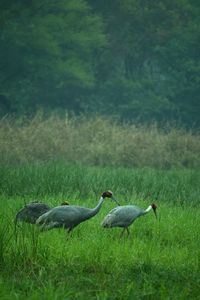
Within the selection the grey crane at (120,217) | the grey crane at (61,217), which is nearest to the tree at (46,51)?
the grey crane at (120,217)

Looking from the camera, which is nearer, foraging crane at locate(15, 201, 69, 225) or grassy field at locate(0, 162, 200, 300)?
grassy field at locate(0, 162, 200, 300)

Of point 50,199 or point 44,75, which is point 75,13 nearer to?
point 44,75

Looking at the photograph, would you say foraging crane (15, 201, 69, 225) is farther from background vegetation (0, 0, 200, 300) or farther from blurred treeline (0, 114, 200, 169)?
blurred treeline (0, 114, 200, 169)

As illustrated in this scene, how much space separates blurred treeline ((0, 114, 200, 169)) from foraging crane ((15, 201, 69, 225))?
10753mm

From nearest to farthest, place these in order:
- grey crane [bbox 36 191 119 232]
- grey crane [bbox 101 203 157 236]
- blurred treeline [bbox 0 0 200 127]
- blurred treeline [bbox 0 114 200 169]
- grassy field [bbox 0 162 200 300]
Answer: grassy field [bbox 0 162 200 300] → grey crane [bbox 36 191 119 232] → grey crane [bbox 101 203 157 236] → blurred treeline [bbox 0 114 200 169] → blurred treeline [bbox 0 0 200 127]

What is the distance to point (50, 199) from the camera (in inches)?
505

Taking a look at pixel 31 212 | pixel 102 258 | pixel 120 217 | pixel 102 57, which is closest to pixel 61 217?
pixel 31 212

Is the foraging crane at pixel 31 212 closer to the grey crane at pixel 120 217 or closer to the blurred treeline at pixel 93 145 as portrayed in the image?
the grey crane at pixel 120 217

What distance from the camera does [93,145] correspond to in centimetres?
2339

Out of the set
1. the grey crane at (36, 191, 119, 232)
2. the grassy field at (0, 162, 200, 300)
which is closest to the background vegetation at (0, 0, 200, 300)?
the grassy field at (0, 162, 200, 300)

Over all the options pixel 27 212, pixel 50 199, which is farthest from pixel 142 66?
pixel 27 212

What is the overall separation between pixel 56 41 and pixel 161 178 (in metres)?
19.2

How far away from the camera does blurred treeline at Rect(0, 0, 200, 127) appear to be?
34.9 metres

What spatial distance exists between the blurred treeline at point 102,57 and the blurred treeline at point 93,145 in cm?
916
